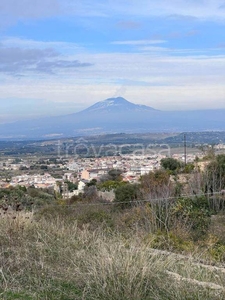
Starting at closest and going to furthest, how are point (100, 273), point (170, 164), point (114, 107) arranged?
point (100, 273) < point (170, 164) < point (114, 107)

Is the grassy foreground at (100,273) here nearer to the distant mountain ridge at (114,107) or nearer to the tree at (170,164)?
the tree at (170,164)

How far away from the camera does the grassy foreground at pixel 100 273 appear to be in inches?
161

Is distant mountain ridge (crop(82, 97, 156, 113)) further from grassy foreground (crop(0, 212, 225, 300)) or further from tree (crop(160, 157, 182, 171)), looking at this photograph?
grassy foreground (crop(0, 212, 225, 300))

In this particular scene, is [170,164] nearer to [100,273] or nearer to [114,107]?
[100,273]

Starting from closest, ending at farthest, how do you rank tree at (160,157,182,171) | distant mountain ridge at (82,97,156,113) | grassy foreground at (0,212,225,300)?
grassy foreground at (0,212,225,300) → tree at (160,157,182,171) → distant mountain ridge at (82,97,156,113)

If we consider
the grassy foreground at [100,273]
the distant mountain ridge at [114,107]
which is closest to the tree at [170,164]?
the grassy foreground at [100,273]

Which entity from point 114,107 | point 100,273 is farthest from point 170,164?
point 114,107

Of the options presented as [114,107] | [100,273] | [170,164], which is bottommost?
[170,164]

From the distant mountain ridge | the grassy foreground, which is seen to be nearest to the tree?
the grassy foreground

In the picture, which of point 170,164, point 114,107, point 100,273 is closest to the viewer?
point 100,273

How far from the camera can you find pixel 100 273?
14.3ft

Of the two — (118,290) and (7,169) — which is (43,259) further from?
(7,169)

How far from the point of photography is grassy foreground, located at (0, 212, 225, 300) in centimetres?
410

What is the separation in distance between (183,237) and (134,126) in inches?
2569
